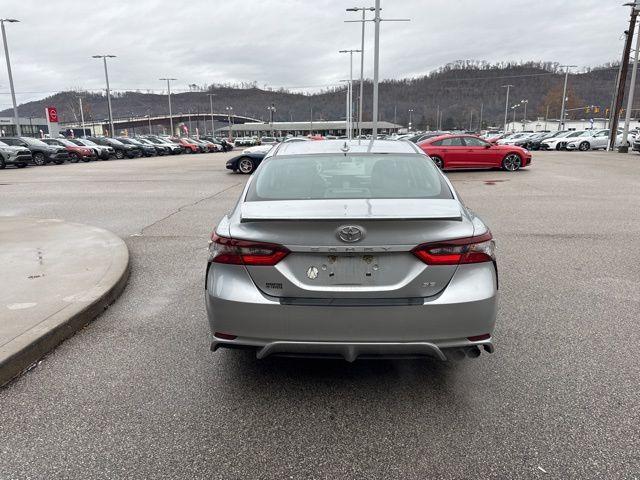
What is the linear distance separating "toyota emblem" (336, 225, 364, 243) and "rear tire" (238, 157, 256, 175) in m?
18.7

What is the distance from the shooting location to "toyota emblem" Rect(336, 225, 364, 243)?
9.18 feet

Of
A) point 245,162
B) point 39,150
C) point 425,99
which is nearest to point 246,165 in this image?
point 245,162

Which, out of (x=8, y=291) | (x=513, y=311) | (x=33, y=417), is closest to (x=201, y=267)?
(x=8, y=291)

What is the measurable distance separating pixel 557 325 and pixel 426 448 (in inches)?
88.1

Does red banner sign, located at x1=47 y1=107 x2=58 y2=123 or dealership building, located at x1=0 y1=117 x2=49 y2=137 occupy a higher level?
red banner sign, located at x1=47 y1=107 x2=58 y2=123

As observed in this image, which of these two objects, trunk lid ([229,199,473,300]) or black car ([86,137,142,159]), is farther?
A: black car ([86,137,142,159])

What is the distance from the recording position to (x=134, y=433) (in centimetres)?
283

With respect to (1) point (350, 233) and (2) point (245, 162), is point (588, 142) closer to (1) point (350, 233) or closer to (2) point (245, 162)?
(2) point (245, 162)

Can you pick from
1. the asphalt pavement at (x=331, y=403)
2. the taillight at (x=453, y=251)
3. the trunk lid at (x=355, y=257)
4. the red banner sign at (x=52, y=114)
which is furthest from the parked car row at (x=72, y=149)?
the taillight at (x=453, y=251)

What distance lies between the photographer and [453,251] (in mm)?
2875

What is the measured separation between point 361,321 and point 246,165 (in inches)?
753

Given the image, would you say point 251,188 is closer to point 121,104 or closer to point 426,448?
point 426,448

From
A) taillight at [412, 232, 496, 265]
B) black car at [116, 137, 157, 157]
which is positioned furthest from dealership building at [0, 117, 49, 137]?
taillight at [412, 232, 496, 265]

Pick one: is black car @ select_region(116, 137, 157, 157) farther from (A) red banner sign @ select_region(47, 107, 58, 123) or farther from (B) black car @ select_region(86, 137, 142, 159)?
(A) red banner sign @ select_region(47, 107, 58, 123)
